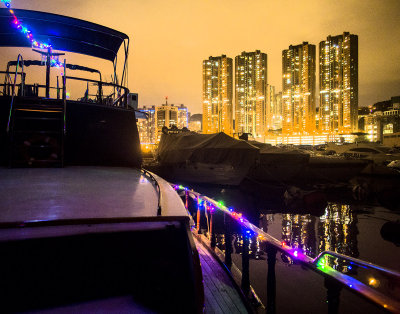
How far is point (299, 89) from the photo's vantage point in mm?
126562

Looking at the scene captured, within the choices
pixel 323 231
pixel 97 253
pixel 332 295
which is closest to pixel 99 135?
pixel 97 253

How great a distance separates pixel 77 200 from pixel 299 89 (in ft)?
465

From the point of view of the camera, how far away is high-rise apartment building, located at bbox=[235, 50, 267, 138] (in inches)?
5002

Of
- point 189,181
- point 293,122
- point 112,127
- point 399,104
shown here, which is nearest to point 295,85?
Answer: point 293,122

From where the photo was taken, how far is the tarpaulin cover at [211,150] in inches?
539

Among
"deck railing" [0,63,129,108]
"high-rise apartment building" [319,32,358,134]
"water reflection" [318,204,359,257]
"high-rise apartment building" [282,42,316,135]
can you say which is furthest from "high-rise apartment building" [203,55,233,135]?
"deck railing" [0,63,129,108]

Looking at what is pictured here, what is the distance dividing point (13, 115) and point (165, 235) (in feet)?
16.1

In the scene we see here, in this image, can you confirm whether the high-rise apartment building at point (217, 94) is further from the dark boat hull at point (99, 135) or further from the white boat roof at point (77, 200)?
the white boat roof at point (77, 200)

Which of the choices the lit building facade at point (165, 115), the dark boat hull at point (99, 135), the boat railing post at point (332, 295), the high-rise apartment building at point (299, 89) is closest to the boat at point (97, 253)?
the boat railing post at point (332, 295)

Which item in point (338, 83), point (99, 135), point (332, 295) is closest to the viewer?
point (332, 295)

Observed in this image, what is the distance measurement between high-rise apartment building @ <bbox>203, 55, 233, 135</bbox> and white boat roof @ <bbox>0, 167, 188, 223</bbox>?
412 feet

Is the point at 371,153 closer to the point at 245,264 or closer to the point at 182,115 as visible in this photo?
the point at 245,264

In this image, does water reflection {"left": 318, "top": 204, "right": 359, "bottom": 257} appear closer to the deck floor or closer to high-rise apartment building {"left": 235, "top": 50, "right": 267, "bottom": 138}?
the deck floor

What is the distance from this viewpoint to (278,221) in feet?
35.9
